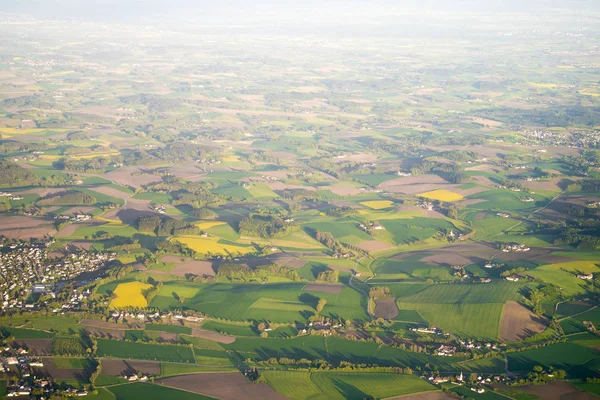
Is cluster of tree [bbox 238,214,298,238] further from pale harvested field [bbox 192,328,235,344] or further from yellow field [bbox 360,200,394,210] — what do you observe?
pale harvested field [bbox 192,328,235,344]

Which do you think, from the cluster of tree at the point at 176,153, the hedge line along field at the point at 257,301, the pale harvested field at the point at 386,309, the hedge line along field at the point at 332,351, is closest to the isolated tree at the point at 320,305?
the hedge line along field at the point at 257,301

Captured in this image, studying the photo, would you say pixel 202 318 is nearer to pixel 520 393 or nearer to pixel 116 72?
pixel 520 393

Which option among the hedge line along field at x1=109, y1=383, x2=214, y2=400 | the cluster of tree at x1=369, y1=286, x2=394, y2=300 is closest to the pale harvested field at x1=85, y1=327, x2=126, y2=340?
the hedge line along field at x1=109, y1=383, x2=214, y2=400

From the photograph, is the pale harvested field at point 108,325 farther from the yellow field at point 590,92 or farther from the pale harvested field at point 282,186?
the yellow field at point 590,92

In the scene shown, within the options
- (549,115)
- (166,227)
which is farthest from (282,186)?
A: (549,115)

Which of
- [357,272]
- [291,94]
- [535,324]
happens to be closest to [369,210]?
[357,272]

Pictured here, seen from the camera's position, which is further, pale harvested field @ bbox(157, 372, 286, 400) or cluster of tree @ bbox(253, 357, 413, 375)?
cluster of tree @ bbox(253, 357, 413, 375)
